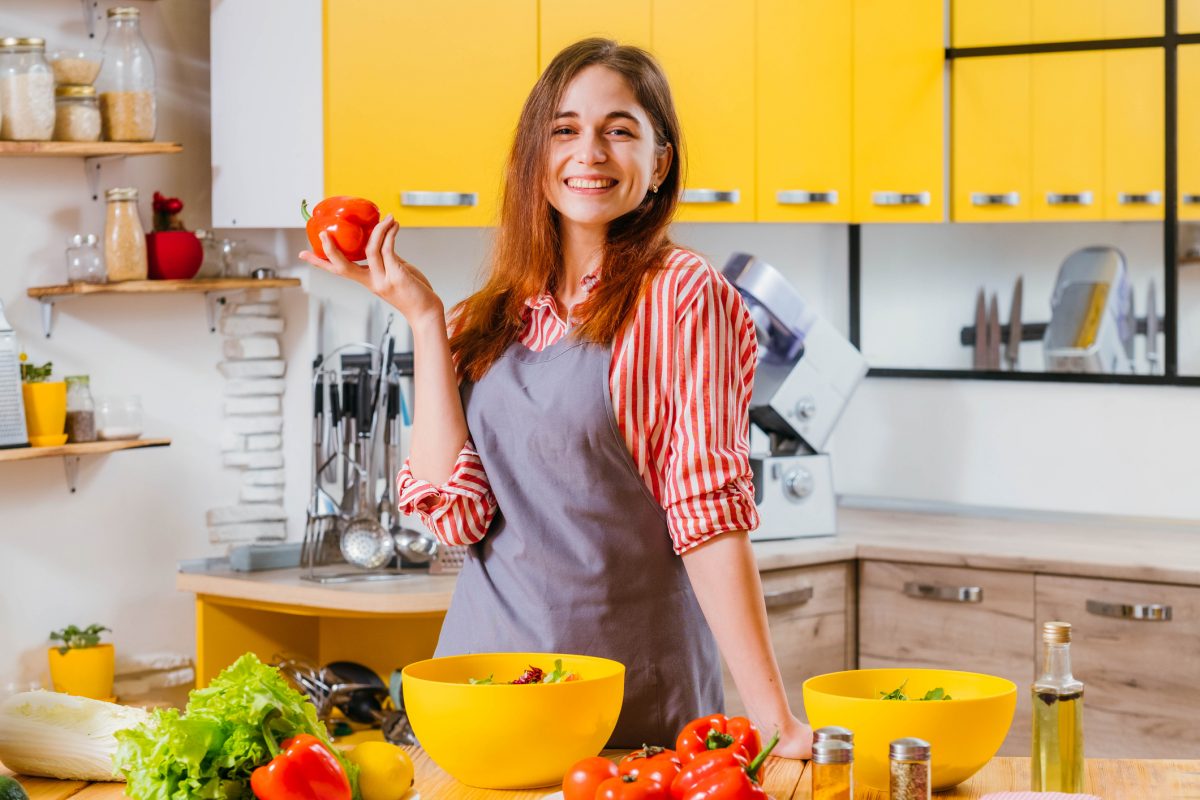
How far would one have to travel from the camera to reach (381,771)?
4.20ft

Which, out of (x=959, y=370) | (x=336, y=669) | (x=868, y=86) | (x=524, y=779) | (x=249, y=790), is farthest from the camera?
(x=959, y=370)

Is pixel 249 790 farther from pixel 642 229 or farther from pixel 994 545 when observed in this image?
pixel 994 545

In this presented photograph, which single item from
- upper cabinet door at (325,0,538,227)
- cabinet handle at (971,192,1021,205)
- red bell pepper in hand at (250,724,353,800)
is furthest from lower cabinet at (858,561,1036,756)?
red bell pepper in hand at (250,724,353,800)

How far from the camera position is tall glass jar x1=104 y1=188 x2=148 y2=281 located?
2.79 meters

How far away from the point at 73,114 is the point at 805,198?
1.53 m

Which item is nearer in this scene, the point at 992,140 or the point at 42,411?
the point at 42,411

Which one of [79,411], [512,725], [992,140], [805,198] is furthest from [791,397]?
[512,725]

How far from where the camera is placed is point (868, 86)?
3.25m

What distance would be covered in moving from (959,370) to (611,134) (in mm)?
2165

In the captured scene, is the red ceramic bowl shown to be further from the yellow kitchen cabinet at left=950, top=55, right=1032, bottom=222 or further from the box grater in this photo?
the yellow kitchen cabinet at left=950, top=55, right=1032, bottom=222

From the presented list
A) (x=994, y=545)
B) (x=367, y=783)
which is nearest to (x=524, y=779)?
(x=367, y=783)

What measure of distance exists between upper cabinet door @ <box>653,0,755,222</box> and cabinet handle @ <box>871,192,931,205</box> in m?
0.31

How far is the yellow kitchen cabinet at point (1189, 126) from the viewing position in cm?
327

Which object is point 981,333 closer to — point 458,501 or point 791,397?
point 791,397
